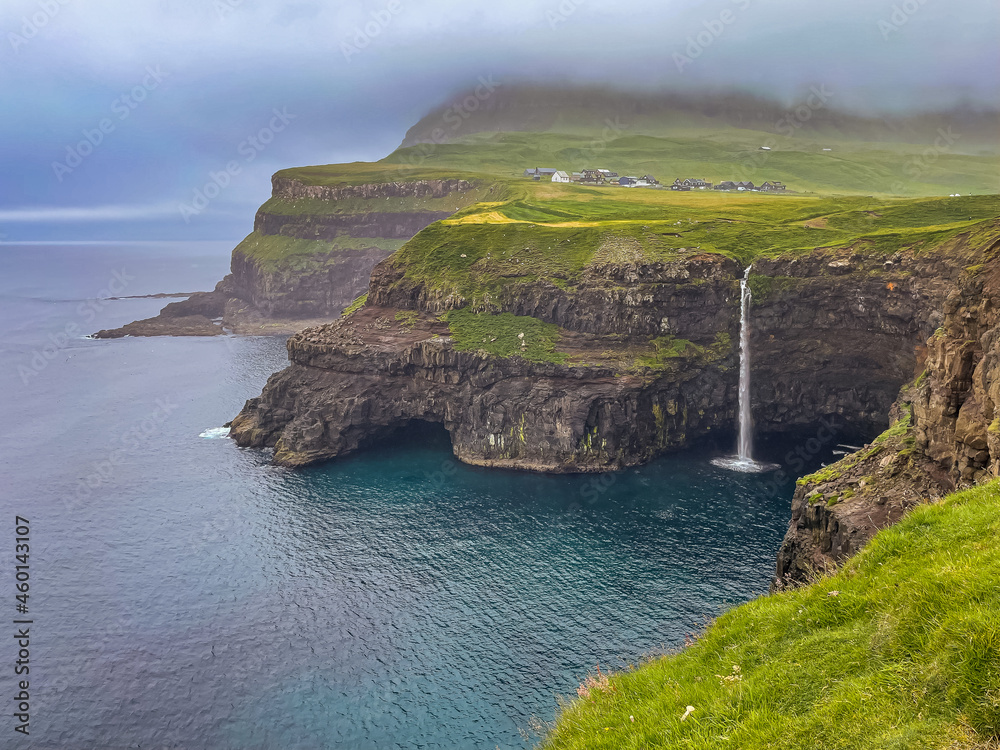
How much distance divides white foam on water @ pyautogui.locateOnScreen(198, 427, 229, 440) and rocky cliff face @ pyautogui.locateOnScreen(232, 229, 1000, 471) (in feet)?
12.5

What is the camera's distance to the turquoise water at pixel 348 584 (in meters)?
48.0

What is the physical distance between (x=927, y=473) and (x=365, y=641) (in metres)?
46.3

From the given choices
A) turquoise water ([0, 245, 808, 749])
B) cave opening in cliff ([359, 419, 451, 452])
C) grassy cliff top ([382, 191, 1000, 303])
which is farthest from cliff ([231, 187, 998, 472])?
turquoise water ([0, 245, 808, 749])

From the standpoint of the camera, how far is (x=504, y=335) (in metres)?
106

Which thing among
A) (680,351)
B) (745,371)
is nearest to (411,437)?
(680,351)

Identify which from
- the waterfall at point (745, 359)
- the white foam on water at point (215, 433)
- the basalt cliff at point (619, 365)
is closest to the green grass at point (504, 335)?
the basalt cliff at point (619, 365)

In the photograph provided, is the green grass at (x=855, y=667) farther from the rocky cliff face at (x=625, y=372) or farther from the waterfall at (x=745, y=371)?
the waterfall at (x=745, y=371)

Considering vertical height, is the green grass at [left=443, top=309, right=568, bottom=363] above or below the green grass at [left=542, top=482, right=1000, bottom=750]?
above

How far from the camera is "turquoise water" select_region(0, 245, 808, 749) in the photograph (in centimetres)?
4800

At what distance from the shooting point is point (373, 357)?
107625 mm

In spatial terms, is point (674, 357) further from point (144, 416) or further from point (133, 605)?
point (144, 416)

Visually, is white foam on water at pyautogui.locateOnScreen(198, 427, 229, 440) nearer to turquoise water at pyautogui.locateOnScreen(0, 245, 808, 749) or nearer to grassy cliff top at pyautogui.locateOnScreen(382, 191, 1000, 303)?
turquoise water at pyautogui.locateOnScreen(0, 245, 808, 749)

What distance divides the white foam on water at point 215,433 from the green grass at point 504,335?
47.2 metres

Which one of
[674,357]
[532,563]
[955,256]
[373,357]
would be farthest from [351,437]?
[955,256]
